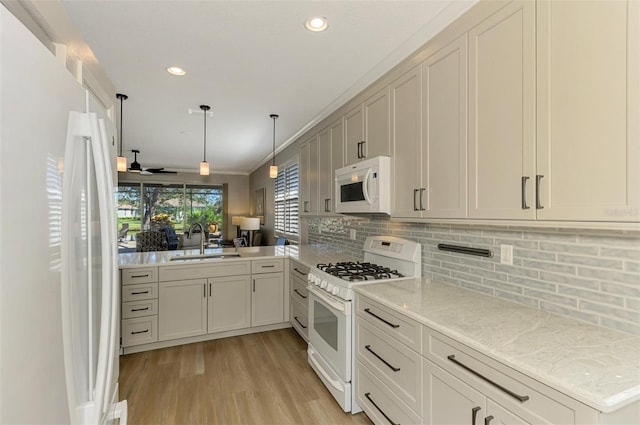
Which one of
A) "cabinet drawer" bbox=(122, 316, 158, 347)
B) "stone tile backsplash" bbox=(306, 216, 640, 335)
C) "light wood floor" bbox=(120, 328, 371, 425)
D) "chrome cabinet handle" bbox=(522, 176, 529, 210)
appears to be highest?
"chrome cabinet handle" bbox=(522, 176, 529, 210)

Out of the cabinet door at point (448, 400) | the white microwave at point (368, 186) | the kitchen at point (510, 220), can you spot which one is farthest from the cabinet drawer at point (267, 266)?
the cabinet door at point (448, 400)

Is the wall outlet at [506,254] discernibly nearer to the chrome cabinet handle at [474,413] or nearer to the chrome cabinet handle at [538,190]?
the chrome cabinet handle at [538,190]

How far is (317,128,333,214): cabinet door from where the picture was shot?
3.28 metres

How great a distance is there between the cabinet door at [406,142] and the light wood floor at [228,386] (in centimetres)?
146

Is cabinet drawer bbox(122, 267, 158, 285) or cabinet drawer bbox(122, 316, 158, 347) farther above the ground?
cabinet drawer bbox(122, 267, 158, 285)

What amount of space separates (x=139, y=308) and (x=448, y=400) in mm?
2807

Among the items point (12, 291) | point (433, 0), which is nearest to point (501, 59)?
→ point (433, 0)

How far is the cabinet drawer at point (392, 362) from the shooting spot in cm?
151

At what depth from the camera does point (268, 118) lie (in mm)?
3826

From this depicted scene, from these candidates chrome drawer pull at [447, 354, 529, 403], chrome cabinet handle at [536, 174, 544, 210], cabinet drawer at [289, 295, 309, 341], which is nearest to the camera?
chrome drawer pull at [447, 354, 529, 403]

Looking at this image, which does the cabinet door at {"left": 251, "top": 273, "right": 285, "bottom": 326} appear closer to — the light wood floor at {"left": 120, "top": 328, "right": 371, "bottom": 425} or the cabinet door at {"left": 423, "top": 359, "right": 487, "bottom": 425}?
the light wood floor at {"left": 120, "top": 328, "right": 371, "bottom": 425}

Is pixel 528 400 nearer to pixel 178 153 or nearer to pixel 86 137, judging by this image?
pixel 86 137

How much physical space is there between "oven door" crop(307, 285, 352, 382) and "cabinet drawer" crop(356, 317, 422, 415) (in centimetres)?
10

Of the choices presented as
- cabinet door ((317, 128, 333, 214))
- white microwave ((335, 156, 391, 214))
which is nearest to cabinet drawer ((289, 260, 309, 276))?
cabinet door ((317, 128, 333, 214))
